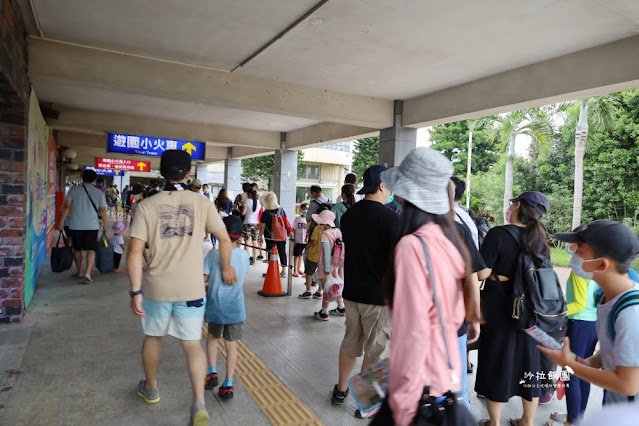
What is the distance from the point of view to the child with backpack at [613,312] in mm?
1672

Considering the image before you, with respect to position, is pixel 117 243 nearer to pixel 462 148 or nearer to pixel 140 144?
pixel 140 144

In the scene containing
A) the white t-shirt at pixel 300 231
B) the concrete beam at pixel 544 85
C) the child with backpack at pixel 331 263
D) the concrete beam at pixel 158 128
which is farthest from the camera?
the concrete beam at pixel 158 128

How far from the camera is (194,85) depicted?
7316 mm

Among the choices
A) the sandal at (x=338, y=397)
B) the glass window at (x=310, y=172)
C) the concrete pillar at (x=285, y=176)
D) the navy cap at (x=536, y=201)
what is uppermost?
the glass window at (x=310, y=172)

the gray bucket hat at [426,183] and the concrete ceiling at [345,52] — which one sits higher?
the concrete ceiling at [345,52]

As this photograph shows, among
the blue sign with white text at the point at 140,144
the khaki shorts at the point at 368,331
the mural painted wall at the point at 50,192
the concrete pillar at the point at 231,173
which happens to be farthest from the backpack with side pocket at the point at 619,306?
the concrete pillar at the point at 231,173

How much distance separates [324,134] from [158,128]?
5064mm

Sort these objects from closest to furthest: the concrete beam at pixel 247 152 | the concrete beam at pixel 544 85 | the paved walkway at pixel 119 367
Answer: the paved walkway at pixel 119 367, the concrete beam at pixel 544 85, the concrete beam at pixel 247 152

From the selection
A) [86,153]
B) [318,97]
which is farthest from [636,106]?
[86,153]

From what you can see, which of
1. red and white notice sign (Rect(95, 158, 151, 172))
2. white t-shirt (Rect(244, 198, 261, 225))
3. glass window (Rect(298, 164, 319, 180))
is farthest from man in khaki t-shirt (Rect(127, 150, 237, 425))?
glass window (Rect(298, 164, 319, 180))

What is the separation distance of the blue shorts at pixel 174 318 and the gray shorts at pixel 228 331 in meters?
0.41

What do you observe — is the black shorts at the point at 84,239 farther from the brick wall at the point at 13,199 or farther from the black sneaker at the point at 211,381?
the black sneaker at the point at 211,381

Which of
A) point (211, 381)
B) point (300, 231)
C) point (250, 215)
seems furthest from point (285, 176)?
point (211, 381)

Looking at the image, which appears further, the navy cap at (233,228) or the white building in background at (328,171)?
the white building in background at (328,171)
